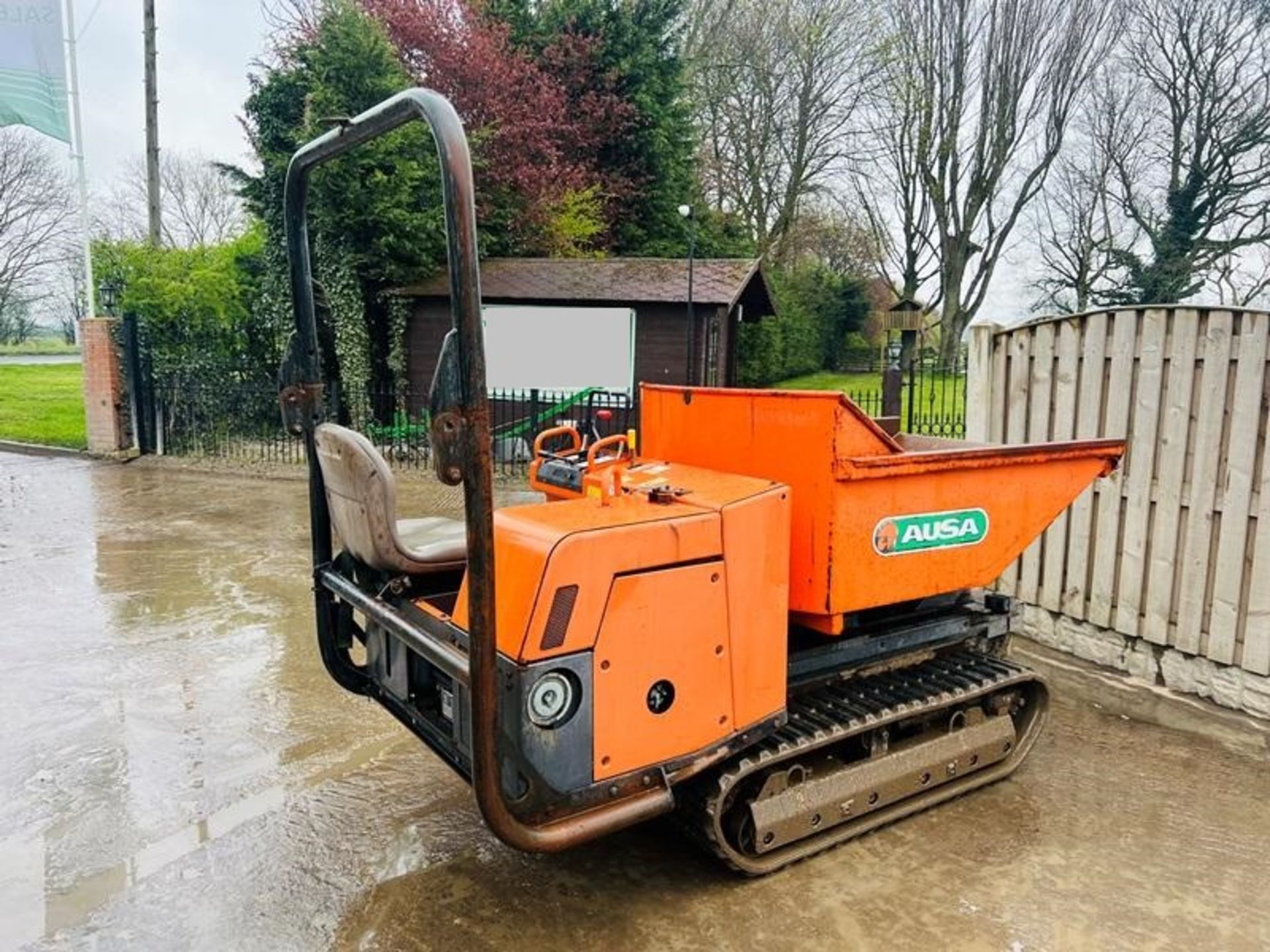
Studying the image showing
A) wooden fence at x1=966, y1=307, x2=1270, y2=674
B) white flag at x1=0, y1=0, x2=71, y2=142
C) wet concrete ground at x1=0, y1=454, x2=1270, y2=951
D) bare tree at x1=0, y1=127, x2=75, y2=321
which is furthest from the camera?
bare tree at x1=0, y1=127, x2=75, y2=321

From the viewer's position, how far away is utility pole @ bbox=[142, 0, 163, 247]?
17406mm

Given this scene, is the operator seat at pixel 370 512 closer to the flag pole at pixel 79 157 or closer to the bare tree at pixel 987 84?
the flag pole at pixel 79 157

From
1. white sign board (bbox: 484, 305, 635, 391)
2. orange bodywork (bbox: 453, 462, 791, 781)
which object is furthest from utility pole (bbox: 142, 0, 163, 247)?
orange bodywork (bbox: 453, 462, 791, 781)

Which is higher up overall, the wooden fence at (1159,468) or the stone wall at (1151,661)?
the wooden fence at (1159,468)

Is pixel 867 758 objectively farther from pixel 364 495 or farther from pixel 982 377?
pixel 982 377

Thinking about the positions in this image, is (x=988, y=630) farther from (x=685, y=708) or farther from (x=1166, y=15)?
(x=1166, y=15)

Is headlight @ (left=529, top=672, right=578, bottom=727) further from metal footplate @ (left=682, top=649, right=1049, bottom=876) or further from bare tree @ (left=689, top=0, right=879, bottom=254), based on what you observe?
bare tree @ (left=689, top=0, right=879, bottom=254)

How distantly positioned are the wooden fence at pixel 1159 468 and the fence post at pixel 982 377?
0.04 metres

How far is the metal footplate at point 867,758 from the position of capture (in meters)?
2.80

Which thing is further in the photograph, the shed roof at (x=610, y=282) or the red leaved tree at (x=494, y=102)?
the red leaved tree at (x=494, y=102)

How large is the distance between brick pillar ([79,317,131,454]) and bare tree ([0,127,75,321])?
76.7 feet

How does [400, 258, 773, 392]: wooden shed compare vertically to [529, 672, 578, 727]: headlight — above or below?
above

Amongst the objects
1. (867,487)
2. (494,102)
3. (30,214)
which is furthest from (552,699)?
(30,214)

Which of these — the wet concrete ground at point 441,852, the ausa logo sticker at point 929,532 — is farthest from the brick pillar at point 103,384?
the ausa logo sticker at point 929,532
